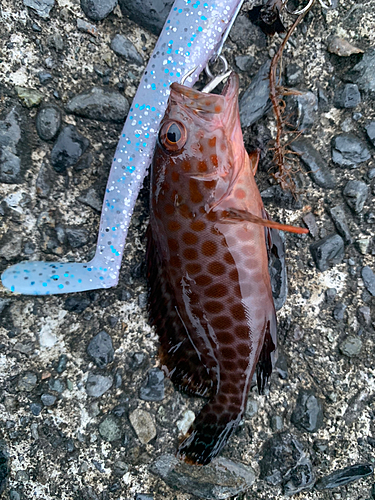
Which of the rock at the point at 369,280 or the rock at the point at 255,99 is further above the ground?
the rock at the point at 255,99

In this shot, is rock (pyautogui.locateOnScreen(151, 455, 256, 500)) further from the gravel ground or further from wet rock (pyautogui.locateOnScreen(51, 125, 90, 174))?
wet rock (pyautogui.locateOnScreen(51, 125, 90, 174))

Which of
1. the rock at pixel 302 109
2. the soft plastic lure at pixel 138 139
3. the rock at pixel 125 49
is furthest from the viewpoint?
the rock at pixel 302 109

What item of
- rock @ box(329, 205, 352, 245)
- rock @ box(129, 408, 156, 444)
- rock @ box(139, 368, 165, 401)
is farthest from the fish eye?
rock @ box(129, 408, 156, 444)

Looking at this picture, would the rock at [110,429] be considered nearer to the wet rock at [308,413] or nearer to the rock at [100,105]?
the wet rock at [308,413]

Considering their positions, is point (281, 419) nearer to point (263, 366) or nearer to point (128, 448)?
point (263, 366)

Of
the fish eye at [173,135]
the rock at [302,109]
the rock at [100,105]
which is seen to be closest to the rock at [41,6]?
the rock at [100,105]
